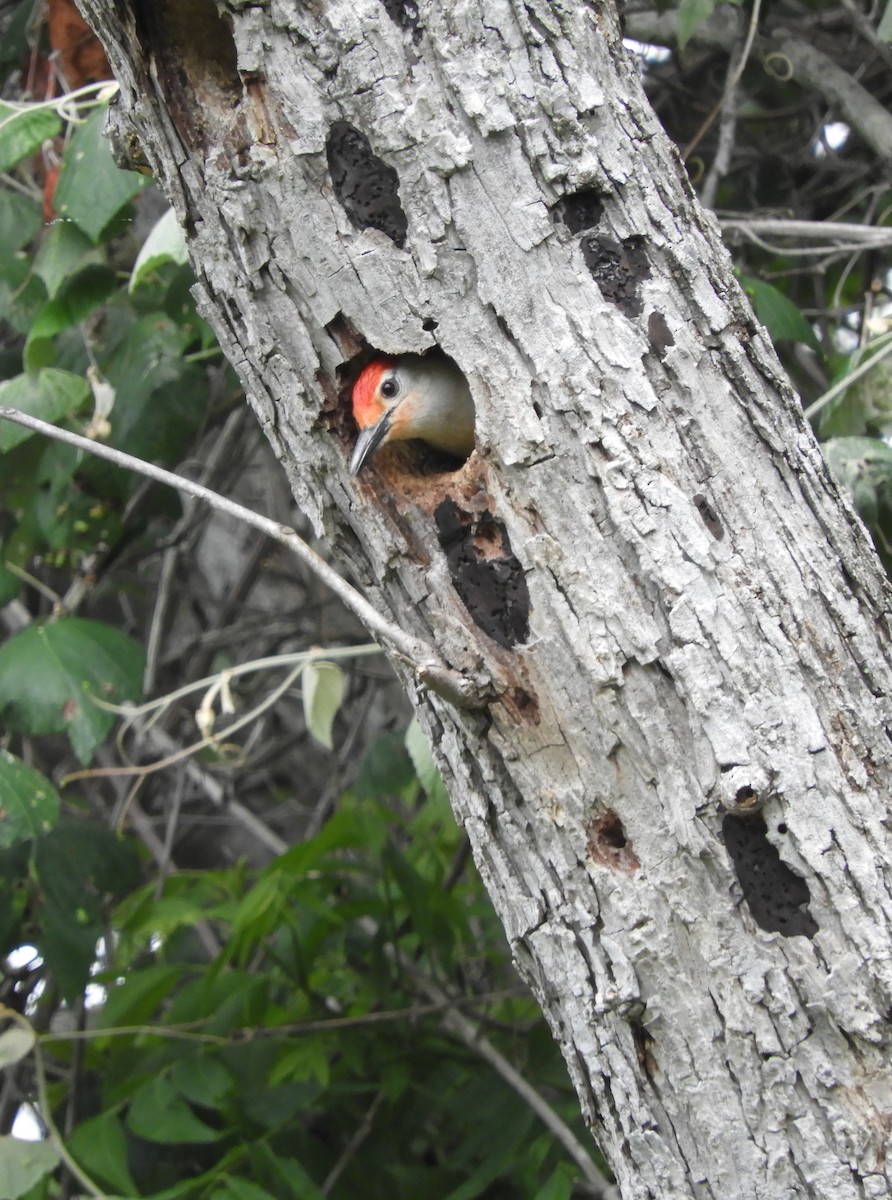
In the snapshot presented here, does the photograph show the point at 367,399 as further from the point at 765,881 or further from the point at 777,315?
the point at 777,315

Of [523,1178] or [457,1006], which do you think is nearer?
[523,1178]

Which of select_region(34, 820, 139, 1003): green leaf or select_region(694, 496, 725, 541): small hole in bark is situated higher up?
select_region(694, 496, 725, 541): small hole in bark

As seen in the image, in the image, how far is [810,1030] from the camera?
1478 millimetres

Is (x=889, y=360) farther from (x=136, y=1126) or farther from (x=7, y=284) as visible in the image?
(x=136, y=1126)

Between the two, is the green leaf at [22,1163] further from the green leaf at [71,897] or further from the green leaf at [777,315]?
the green leaf at [777,315]

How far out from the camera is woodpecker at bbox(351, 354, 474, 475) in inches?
70.0

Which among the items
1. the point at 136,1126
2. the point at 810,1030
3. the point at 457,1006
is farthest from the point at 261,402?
the point at 457,1006

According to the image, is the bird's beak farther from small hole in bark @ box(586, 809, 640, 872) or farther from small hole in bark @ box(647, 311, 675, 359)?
small hole in bark @ box(586, 809, 640, 872)

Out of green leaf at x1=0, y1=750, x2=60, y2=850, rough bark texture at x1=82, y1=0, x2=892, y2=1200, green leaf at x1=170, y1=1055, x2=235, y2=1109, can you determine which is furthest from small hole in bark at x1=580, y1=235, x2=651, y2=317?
green leaf at x1=170, y1=1055, x2=235, y2=1109

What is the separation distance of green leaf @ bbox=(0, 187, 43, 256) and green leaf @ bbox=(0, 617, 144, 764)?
962mm

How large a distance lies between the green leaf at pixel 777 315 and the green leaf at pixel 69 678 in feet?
5.83

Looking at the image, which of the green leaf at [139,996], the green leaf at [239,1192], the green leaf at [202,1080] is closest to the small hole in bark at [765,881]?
the green leaf at [239,1192]

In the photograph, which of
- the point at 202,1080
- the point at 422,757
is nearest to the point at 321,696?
the point at 422,757

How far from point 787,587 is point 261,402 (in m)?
0.81
